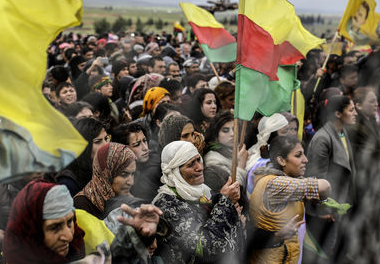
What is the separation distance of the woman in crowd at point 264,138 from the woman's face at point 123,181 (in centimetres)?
96

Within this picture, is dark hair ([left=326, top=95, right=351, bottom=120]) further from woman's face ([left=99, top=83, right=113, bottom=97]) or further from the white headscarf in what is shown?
woman's face ([left=99, top=83, right=113, bottom=97])

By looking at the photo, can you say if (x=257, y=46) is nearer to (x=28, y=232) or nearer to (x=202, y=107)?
(x=202, y=107)

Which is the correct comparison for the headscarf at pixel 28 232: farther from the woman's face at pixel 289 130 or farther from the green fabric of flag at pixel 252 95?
the woman's face at pixel 289 130

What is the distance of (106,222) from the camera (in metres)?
1.56

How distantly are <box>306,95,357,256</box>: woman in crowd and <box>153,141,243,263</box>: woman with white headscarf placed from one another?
4.01 ft

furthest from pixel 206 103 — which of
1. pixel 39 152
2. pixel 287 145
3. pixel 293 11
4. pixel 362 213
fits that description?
pixel 39 152

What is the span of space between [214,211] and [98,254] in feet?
1.87

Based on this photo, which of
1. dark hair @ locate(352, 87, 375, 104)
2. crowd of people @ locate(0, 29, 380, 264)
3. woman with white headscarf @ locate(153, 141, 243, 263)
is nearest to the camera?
crowd of people @ locate(0, 29, 380, 264)

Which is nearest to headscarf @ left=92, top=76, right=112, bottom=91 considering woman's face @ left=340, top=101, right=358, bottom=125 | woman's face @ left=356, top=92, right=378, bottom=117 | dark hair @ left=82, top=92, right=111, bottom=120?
dark hair @ left=82, top=92, right=111, bottom=120

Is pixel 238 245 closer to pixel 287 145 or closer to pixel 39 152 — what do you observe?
pixel 287 145

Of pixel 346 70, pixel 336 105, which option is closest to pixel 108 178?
pixel 336 105

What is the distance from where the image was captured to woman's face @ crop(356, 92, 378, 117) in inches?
153

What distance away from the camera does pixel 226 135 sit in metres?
2.70

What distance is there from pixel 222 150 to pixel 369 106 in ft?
6.16
